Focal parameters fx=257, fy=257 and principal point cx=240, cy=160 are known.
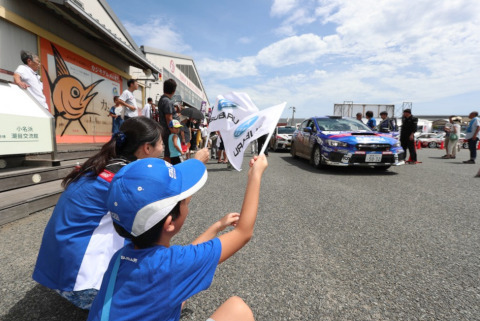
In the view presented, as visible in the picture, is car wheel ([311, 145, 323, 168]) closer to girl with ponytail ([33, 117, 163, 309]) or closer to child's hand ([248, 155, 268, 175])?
child's hand ([248, 155, 268, 175])

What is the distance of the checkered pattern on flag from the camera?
6.01 ft

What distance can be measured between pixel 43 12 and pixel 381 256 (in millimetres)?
9184

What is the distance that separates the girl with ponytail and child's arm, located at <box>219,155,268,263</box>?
2.57ft

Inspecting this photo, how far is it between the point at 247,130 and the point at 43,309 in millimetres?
1848

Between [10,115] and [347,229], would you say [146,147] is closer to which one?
[347,229]

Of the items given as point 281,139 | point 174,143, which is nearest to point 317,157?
point 174,143

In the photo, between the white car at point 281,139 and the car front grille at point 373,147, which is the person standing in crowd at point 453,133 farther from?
the white car at point 281,139

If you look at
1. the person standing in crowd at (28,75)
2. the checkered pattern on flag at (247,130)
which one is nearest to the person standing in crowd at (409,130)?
the checkered pattern on flag at (247,130)

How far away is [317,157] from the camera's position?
7285 millimetres

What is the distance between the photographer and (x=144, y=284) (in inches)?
36.0

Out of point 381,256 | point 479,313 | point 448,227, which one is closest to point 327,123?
point 448,227

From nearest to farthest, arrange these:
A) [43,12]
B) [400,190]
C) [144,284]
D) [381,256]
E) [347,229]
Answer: [144,284]
[381,256]
[347,229]
[400,190]
[43,12]

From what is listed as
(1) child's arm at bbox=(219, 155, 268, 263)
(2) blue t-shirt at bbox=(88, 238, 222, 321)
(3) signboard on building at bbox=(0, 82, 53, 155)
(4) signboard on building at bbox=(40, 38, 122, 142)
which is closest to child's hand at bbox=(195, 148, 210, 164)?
(1) child's arm at bbox=(219, 155, 268, 263)

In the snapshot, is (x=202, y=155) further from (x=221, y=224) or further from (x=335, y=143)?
(x=335, y=143)
